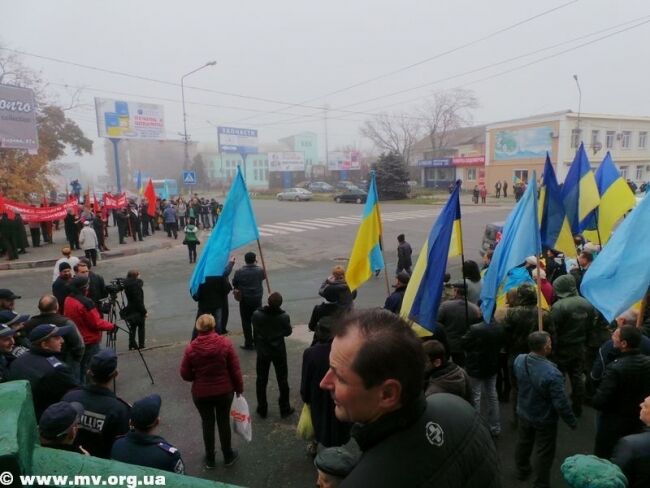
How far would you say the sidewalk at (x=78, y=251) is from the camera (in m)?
15.2

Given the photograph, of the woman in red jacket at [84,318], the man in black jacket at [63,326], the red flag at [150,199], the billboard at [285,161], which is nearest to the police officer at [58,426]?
the man in black jacket at [63,326]

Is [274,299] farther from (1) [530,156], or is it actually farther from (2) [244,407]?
(1) [530,156]

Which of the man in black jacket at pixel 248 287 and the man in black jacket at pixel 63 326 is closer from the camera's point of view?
the man in black jacket at pixel 63 326

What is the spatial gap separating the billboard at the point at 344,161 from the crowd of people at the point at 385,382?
60.9m

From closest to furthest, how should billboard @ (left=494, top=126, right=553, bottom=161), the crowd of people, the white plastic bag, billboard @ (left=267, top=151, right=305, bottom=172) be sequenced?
the crowd of people < the white plastic bag < billboard @ (left=494, top=126, right=553, bottom=161) < billboard @ (left=267, top=151, right=305, bottom=172)

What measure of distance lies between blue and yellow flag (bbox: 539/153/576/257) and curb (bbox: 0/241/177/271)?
15.2 m

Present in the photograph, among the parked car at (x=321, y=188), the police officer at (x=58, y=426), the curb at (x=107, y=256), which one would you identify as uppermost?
the parked car at (x=321, y=188)

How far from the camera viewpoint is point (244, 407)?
4.48m

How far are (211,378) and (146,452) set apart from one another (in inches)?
59.5

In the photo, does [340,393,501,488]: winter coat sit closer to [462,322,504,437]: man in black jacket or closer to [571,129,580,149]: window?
[462,322,504,437]: man in black jacket

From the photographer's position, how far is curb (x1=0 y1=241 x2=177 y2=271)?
1484cm

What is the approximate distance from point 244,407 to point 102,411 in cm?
150

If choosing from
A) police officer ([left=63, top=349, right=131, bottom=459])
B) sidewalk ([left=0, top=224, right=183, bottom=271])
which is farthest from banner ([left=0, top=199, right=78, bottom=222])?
police officer ([left=63, top=349, right=131, bottom=459])

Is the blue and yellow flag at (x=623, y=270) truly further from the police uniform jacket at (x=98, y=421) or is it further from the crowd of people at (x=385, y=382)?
the police uniform jacket at (x=98, y=421)
